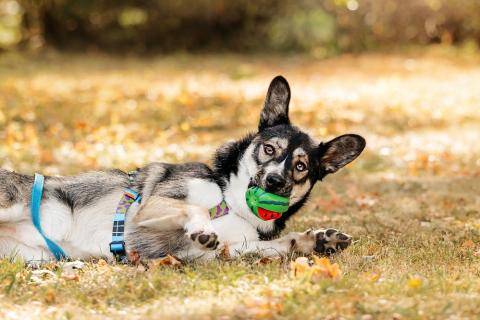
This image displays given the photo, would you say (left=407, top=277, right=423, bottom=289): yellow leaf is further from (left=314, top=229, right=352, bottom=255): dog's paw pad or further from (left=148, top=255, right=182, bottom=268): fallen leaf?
(left=148, top=255, right=182, bottom=268): fallen leaf

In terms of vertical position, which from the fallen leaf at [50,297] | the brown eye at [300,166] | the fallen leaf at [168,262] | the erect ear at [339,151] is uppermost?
the erect ear at [339,151]

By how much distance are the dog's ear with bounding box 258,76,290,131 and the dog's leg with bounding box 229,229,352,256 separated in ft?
2.84

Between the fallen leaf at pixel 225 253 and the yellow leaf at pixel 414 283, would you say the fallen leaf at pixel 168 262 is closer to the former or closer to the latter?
the fallen leaf at pixel 225 253

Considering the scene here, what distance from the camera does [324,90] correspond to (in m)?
13.2

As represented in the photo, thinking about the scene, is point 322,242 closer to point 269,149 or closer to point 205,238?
point 269,149

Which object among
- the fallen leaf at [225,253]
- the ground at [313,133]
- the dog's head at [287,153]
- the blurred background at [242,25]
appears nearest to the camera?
the ground at [313,133]

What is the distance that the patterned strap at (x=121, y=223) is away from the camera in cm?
459

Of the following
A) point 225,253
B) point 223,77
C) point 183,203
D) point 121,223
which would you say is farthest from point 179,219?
point 223,77

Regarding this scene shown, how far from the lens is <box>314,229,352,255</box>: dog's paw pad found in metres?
4.69

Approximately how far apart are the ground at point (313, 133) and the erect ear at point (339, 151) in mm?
633

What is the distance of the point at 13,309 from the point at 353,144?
2.54m

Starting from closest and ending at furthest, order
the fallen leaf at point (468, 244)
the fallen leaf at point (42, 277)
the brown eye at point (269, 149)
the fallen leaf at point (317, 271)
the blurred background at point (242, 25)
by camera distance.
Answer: the fallen leaf at point (317, 271), the fallen leaf at point (42, 277), the brown eye at point (269, 149), the fallen leaf at point (468, 244), the blurred background at point (242, 25)

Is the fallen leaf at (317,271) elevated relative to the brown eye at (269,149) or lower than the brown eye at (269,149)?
lower

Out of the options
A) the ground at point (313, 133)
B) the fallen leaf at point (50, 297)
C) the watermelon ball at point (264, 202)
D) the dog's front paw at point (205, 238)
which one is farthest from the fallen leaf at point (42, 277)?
the watermelon ball at point (264, 202)
